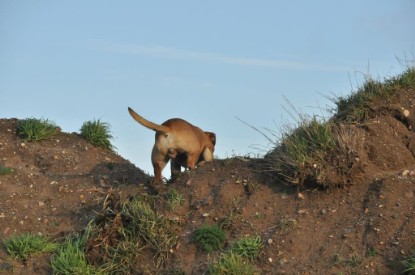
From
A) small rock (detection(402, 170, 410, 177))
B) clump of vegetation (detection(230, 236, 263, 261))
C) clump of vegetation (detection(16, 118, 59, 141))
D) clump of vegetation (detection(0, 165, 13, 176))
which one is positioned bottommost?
clump of vegetation (detection(230, 236, 263, 261))

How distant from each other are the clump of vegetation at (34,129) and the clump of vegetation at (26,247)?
376cm

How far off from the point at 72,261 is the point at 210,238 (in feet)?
5.33

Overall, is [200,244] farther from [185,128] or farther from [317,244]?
[185,128]

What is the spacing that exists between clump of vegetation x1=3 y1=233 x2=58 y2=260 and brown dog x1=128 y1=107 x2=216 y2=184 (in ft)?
6.10

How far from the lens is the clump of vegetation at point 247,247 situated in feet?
26.2

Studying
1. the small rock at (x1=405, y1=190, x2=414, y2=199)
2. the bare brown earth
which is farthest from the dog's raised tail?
the small rock at (x1=405, y1=190, x2=414, y2=199)

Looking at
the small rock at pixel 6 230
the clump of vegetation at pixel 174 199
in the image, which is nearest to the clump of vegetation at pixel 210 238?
the clump of vegetation at pixel 174 199

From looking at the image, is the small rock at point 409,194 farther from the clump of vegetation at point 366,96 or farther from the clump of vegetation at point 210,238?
the clump of vegetation at point 210,238

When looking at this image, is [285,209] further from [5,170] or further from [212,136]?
[5,170]

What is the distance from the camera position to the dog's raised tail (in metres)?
9.77

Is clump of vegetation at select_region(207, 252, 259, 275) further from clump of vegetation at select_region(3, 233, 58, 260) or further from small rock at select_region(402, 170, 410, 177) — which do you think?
clump of vegetation at select_region(3, 233, 58, 260)

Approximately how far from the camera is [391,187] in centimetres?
832

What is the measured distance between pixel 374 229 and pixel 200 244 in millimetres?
1974

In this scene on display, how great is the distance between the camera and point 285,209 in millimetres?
8602
